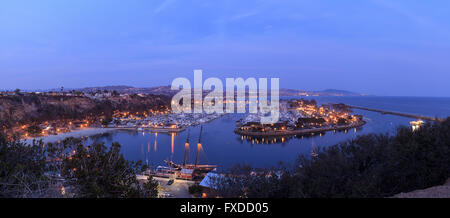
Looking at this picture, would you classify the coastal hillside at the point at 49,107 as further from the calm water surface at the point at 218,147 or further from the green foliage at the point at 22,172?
the green foliage at the point at 22,172

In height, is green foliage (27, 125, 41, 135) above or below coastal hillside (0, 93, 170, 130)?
below

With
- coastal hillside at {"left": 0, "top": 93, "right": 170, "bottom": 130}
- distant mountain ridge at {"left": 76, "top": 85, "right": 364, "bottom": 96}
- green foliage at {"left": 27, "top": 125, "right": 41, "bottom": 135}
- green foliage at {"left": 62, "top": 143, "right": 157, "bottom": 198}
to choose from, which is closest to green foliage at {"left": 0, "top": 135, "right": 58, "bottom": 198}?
green foliage at {"left": 62, "top": 143, "right": 157, "bottom": 198}

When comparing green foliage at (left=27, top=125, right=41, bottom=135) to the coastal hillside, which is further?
the coastal hillside

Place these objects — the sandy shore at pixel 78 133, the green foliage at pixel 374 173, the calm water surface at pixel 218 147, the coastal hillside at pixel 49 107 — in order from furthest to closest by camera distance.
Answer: the coastal hillside at pixel 49 107 < the sandy shore at pixel 78 133 < the calm water surface at pixel 218 147 < the green foliage at pixel 374 173

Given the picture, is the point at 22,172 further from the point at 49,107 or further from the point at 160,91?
the point at 160,91

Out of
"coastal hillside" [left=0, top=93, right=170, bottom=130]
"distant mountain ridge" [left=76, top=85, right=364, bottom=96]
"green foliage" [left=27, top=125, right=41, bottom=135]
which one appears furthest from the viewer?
"distant mountain ridge" [left=76, top=85, right=364, bottom=96]

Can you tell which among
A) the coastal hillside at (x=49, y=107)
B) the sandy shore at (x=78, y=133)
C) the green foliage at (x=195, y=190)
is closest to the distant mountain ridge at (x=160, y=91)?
the coastal hillside at (x=49, y=107)

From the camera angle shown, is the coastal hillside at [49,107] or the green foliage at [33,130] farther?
the coastal hillside at [49,107]

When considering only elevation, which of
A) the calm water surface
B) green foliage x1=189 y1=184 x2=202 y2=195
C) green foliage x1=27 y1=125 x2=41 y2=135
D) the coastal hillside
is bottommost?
the calm water surface

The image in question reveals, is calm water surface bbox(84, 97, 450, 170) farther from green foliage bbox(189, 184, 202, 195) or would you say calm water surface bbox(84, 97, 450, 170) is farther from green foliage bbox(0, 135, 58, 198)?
green foliage bbox(0, 135, 58, 198)

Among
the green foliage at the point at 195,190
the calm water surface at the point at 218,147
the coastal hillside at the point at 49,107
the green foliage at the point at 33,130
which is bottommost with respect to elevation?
the calm water surface at the point at 218,147

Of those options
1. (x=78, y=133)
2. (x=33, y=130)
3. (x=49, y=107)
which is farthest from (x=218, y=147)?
(x=49, y=107)

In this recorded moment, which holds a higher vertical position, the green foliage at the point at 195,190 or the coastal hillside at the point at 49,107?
the coastal hillside at the point at 49,107

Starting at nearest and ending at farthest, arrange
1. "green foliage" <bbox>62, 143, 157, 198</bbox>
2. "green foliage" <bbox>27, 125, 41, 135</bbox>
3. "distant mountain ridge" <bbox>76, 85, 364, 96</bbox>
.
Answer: "green foliage" <bbox>62, 143, 157, 198</bbox> → "green foliage" <bbox>27, 125, 41, 135</bbox> → "distant mountain ridge" <bbox>76, 85, 364, 96</bbox>
